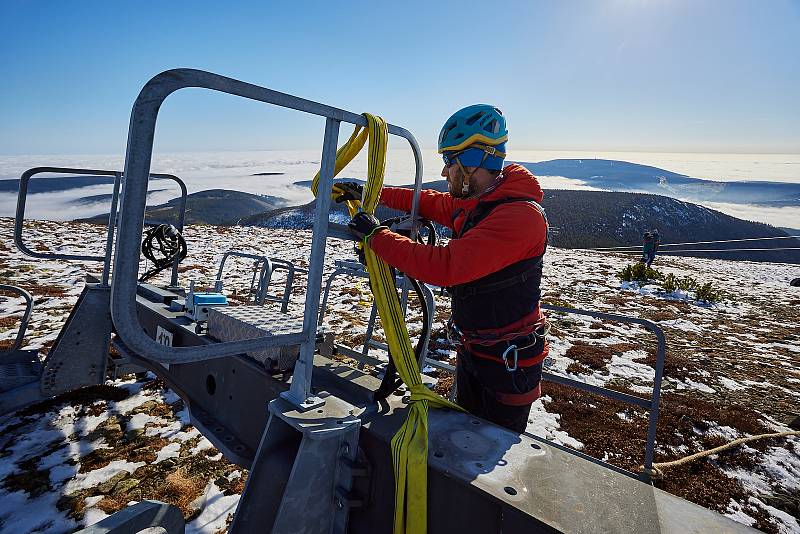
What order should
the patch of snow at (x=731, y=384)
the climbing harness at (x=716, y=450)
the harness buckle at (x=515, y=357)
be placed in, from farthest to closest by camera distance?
the patch of snow at (x=731, y=384)
the climbing harness at (x=716, y=450)
the harness buckle at (x=515, y=357)

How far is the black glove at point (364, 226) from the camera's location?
212cm

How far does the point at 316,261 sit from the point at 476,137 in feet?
4.32

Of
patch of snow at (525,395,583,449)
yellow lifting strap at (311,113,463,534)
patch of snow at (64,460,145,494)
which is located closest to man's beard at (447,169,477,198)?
yellow lifting strap at (311,113,463,534)

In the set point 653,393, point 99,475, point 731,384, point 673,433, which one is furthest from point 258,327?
point 731,384

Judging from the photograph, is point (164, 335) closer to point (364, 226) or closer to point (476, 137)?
point (364, 226)

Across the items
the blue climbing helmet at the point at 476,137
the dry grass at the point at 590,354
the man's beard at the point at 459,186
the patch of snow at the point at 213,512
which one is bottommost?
the patch of snow at the point at 213,512

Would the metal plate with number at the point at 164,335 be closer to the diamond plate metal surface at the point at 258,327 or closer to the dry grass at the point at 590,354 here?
the diamond plate metal surface at the point at 258,327

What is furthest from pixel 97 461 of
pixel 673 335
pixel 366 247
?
pixel 673 335

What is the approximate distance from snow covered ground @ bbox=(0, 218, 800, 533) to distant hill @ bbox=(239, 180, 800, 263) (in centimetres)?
4277

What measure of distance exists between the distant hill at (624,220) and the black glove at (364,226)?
49448mm

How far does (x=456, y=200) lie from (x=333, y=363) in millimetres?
1527

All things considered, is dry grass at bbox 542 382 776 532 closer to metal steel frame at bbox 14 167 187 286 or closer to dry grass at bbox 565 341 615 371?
dry grass at bbox 565 341 615 371

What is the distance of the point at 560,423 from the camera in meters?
4.74

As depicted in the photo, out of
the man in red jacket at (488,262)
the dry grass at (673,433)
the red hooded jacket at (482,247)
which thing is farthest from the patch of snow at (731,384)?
the red hooded jacket at (482,247)
